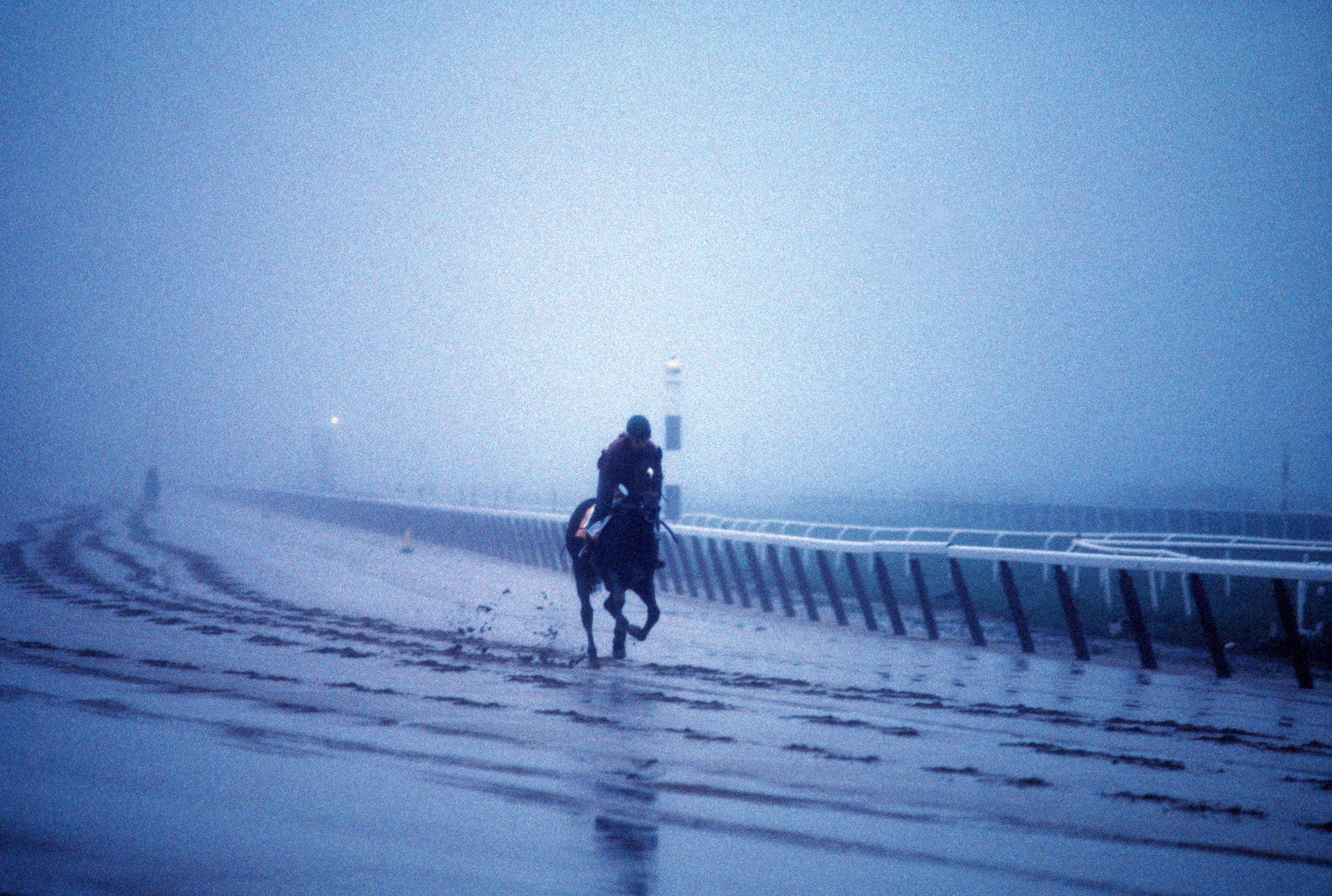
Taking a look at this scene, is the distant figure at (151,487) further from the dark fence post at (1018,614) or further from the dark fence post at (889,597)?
the dark fence post at (1018,614)

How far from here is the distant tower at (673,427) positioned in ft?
77.4

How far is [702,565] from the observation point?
21.8 metres

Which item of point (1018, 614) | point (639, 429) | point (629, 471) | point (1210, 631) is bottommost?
point (1018, 614)

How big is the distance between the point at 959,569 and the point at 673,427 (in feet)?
29.4

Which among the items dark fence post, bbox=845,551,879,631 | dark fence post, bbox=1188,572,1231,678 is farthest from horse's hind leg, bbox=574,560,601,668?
dark fence post, bbox=1188,572,1231,678

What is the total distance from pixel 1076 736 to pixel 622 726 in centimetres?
250

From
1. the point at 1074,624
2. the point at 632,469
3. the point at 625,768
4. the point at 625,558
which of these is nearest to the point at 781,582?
the point at 1074,624

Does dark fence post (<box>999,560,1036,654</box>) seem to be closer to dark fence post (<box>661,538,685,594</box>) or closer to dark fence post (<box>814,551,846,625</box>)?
dark fence post (<box>814,551,846,625</box>)

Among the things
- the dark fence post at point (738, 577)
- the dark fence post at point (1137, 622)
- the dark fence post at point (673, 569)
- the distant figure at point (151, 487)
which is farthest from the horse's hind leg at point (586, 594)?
the distant figure at point (151, 487)

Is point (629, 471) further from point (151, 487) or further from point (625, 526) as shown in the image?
point (151, 487)

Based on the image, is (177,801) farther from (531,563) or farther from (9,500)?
(9,500)

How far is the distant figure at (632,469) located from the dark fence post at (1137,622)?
13.5 ft

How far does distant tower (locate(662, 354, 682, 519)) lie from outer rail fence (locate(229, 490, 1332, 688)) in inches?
36.2

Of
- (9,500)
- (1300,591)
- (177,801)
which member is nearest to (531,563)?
(1300,591)
